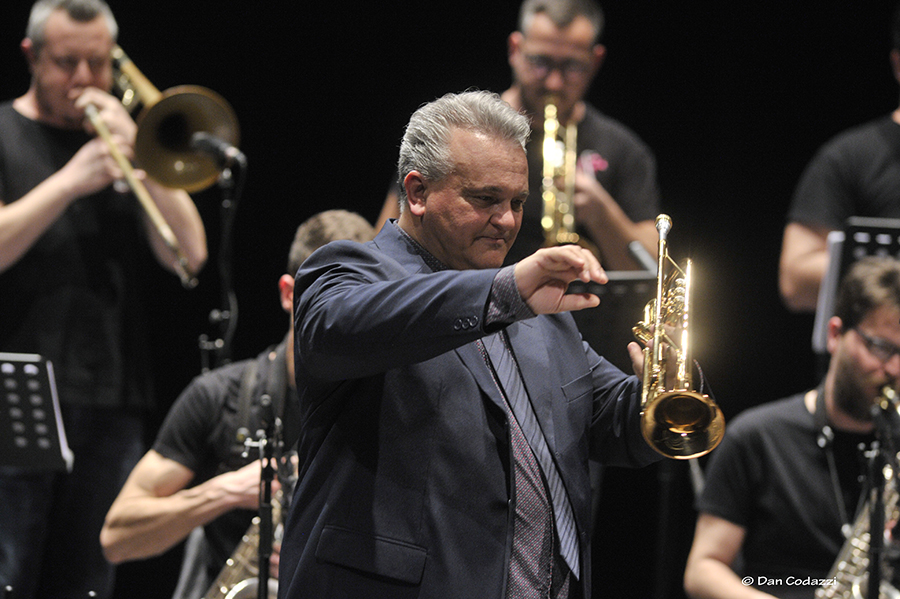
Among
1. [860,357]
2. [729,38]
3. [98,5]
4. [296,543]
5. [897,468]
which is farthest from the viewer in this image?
[729,38]

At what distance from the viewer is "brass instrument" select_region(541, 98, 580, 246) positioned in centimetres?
390

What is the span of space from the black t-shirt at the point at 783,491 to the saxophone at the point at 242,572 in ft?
4.72

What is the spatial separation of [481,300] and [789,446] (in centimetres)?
213

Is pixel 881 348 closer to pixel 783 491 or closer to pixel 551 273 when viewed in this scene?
pixel 783 491

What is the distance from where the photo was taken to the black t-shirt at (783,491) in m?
3.42

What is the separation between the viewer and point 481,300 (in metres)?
1.75

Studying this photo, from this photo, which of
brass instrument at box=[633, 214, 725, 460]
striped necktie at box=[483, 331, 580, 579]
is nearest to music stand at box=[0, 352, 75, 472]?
striped necktie at box=[483, 331, 580, 579]

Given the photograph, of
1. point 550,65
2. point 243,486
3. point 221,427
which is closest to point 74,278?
point 221,427

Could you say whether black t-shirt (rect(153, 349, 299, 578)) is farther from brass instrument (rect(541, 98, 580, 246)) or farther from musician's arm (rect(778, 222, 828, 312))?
musician's arm (rect(778, 222, 828, 312))

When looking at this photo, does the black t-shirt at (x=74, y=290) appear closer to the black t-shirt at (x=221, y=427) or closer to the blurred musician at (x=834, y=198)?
the black t-shirt at (x=221, y=427)

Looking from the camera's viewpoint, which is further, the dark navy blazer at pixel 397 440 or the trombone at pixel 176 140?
the trombone at pixel 176 140

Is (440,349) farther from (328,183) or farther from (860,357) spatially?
(328,183)

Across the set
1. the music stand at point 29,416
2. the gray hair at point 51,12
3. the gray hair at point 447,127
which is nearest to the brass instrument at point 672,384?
the gray hair at point 447,127

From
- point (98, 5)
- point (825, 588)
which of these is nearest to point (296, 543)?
point (825, 588)
